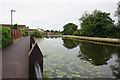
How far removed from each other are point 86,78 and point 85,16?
29.0 m

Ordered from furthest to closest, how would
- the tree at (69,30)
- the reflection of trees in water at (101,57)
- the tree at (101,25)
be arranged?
the tree at (69,30) < the tree at (101,25) < the reflection of trees in water at (101,57)

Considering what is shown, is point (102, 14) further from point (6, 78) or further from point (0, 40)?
point (6, 78)

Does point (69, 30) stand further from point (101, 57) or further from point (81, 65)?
point (81, 65)

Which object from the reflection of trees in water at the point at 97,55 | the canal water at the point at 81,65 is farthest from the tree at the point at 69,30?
the canal water at the point at 81,65

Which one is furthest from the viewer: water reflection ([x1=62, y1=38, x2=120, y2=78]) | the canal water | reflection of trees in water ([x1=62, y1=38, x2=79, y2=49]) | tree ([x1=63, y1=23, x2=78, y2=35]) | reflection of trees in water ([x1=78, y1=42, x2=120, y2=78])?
tree ([x1=63, y1=23, x2=78, y2=35])

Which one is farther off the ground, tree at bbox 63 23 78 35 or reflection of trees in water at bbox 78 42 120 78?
tree at bbox 63 23 78 35

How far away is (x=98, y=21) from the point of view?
2181 centimetres

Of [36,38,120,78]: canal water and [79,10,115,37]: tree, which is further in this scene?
[79,10,115,37]: tree

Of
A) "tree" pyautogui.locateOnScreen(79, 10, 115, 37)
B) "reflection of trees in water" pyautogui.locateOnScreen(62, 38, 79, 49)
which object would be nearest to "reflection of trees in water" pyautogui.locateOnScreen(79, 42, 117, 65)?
"reflection of trees in water" pyautogui.locateOnScreen(62, 38, 79, 49)

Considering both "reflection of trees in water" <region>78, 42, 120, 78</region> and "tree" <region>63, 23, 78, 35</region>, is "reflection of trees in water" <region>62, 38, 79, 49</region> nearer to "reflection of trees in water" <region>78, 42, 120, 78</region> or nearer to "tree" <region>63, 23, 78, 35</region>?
→ "reflection of trees in water" <region>78, 42, 120, 78</region>

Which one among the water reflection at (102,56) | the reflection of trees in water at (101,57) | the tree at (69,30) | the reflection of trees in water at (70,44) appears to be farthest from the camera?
the tree at (69,30)

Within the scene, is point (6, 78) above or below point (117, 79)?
above

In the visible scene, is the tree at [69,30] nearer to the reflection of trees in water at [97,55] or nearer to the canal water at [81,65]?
the reflection of trees in water at [97,55]

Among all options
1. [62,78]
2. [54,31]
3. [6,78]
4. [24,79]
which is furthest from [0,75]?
[54,31]
